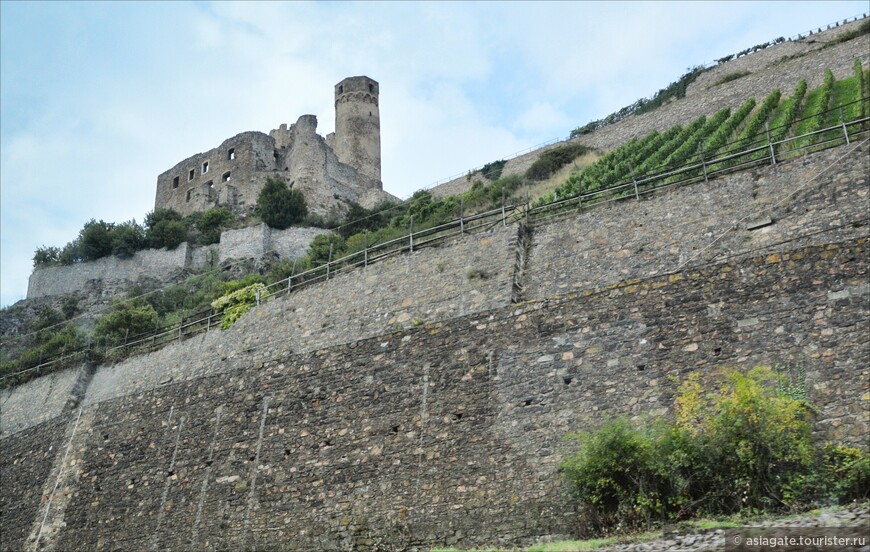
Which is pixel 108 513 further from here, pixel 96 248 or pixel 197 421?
pixel 96 248

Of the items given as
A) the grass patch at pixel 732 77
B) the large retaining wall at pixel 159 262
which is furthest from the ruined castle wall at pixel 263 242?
the grass patch at pixel 732 77

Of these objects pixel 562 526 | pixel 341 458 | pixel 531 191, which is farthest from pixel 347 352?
pixel 531 191

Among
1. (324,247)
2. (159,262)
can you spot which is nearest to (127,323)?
(324,247)

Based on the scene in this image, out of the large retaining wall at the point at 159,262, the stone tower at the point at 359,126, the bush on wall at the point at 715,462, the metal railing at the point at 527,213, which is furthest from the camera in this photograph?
the stone tower at the point at 359,126

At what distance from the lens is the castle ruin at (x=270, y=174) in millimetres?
46469

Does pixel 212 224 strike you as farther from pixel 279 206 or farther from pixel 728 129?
pixel 728 129

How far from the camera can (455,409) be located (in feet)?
46.2

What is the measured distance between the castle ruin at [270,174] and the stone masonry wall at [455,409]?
1108 inches

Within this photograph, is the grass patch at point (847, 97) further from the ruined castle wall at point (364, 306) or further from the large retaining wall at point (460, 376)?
the ruined castle wall at point (364, 306)

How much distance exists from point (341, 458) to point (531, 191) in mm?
21941

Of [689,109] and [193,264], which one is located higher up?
[689,109]

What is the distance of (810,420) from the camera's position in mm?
10953

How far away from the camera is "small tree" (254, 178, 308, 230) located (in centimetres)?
3991

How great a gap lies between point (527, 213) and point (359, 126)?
38631mm
